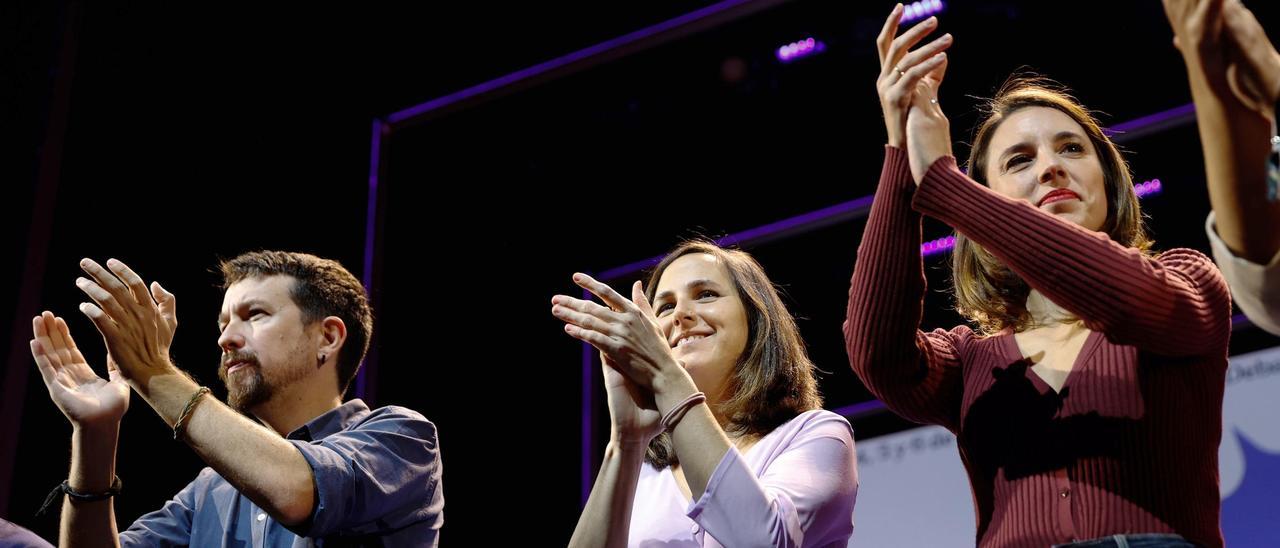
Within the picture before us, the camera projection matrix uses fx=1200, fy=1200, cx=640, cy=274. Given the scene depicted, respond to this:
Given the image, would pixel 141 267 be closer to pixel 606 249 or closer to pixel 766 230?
pixel 606 249

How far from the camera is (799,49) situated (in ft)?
13.1

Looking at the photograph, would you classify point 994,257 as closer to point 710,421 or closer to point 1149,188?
point 710,421

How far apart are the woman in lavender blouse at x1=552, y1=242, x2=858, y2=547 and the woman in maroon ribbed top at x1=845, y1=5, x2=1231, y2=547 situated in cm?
24

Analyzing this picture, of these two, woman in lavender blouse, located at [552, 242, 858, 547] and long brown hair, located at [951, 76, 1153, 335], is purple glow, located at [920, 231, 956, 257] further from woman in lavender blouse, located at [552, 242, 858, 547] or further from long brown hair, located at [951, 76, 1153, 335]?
long brown hair, located at [951, 76, 1153, 335]

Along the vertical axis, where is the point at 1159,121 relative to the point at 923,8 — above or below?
below

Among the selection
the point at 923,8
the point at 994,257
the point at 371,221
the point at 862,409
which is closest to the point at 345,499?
the point at 994,257

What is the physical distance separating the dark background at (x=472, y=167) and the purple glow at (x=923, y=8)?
0.04 meters

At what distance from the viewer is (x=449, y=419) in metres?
4.18

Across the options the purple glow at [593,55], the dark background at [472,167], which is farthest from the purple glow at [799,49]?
the purple glow at [593,55]

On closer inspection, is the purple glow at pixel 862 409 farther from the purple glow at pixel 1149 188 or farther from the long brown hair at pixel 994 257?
the long brown hair at pixel 994 257

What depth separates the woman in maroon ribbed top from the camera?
136 centimetres

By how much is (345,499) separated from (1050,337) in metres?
1.25

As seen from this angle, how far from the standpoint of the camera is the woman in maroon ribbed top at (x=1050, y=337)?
1.36 metres

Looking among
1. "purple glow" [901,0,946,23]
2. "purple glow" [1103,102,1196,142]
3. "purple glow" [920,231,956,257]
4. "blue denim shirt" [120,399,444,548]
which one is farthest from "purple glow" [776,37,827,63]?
"blue denim shirt" [120,399,444,548]
